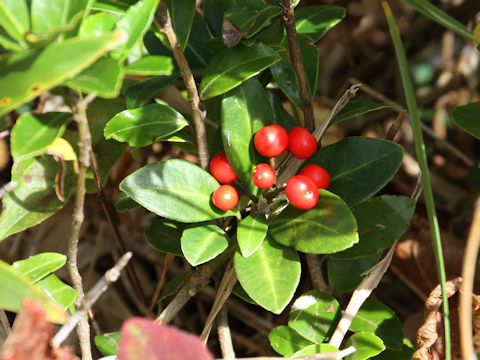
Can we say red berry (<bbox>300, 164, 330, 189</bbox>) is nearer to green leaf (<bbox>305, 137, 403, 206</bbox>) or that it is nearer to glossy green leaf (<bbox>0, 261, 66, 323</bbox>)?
green leaf (<bbox>305, 137, 403, 206</bbox>)

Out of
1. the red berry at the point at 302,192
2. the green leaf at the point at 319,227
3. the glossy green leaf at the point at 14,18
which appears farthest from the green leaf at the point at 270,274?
the glossy green leaf at the point at 14,18

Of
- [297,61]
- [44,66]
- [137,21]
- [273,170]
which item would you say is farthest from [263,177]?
[44,66]

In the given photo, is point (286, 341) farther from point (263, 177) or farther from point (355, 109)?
point (355, 109)

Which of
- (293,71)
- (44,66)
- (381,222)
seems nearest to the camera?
(44,66)

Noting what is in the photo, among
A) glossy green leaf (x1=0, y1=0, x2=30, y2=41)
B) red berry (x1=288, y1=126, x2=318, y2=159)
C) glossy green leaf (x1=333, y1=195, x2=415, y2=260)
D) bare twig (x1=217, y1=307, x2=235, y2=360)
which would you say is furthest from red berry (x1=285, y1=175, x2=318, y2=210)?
glossy green leaf (x1=0, y1=0, x2=30, y2=41)

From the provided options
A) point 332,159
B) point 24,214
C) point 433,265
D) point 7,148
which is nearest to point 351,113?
point 332,159

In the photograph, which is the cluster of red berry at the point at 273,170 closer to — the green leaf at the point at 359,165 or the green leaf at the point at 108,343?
the green leaf at the point at 359,165
